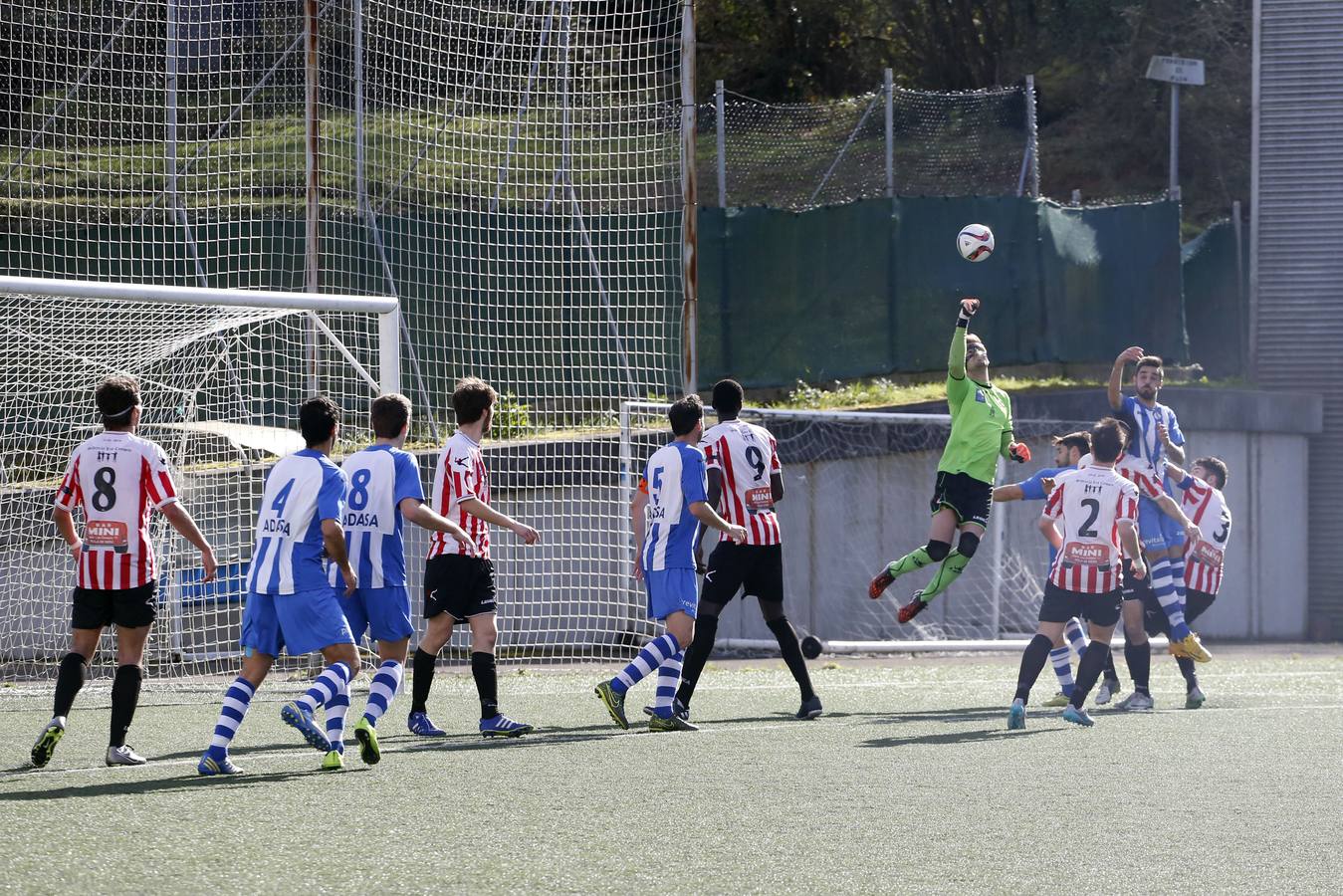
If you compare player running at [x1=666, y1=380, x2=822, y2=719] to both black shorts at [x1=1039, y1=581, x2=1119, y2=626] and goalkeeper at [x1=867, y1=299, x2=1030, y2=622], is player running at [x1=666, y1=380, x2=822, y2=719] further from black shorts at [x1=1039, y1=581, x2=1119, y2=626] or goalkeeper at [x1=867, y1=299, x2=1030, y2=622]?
goalkeeper at [x1=867, y1=299, x2=1030, y2=622]

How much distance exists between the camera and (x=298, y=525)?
6766 mm

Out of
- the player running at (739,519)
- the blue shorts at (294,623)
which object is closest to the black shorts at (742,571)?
the player running at (739,519)

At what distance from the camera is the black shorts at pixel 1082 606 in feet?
28.2

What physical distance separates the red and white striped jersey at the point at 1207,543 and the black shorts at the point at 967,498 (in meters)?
1.66

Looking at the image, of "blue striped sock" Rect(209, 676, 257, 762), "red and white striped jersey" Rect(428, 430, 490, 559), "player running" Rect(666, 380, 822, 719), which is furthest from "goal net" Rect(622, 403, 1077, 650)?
"blue striped sock" Rect(209, 676, 257, 762)

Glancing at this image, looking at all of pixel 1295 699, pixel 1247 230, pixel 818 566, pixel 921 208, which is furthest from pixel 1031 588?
pixel 1247 230

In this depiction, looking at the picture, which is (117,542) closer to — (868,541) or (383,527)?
(383,527)

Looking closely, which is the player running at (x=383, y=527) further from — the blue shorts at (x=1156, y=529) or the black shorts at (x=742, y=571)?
the blue shorts at (x=1156, y=529)

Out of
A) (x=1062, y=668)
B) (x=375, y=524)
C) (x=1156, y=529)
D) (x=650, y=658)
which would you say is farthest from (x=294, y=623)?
(x=1156, y=529)

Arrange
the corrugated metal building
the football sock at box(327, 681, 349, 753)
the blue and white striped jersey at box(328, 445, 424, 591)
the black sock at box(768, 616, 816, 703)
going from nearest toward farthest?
the football sock at box(327, 681, 349, 753) → the blue and white striped jersey at box(328, 445, 424, 591) → the black sock at box(768, 616, 816, 703) → the corrugated metal building

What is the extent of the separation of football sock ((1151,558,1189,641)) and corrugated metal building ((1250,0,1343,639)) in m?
7.52

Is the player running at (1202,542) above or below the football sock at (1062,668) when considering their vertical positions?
above

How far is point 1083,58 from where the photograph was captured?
25.0m

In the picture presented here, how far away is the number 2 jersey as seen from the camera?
36.2 ft
